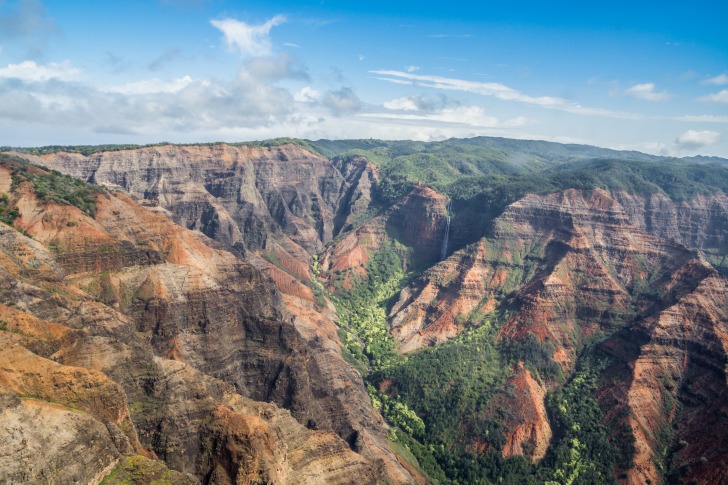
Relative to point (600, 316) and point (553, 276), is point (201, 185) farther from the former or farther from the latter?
point (600, 316)

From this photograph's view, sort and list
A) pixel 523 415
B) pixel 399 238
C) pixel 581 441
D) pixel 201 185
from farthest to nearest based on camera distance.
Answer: pixel 399 238, pixel 201 185, pixel 523 415, pixel 581 441

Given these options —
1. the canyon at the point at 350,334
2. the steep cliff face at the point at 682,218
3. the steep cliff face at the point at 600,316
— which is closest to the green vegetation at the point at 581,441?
the canyon at the point at 350,334

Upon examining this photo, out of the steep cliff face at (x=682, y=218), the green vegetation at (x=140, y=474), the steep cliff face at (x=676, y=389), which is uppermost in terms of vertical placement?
the steep cliff face at (x=682, y=218)

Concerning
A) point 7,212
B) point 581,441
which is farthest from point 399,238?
point 7,212

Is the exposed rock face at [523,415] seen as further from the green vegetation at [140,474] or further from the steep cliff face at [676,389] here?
the green vegetation at [140,474]

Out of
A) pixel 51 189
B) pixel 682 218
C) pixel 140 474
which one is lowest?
pixel 140 474

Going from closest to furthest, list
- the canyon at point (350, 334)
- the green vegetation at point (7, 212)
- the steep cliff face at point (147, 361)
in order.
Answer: the steep cliff face at point (147, 361) < the canyon at point (350, 334) < the green vegetation at point (7, 212)
